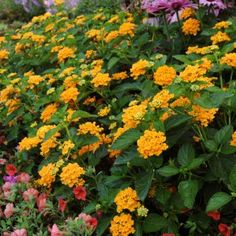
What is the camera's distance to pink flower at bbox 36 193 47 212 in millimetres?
2100

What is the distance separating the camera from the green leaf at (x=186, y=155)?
70.2 inches

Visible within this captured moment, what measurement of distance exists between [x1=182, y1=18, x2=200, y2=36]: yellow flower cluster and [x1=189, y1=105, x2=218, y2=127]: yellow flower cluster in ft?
3.32

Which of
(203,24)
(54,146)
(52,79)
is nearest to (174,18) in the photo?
(203,24)

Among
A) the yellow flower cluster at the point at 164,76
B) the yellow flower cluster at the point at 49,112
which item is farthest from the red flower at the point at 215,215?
the yellow flower cluster at the point at 49,112

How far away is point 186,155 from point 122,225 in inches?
13.8

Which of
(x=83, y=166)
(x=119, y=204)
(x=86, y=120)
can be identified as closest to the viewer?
(x=119, y=204)

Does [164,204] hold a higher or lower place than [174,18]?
lower

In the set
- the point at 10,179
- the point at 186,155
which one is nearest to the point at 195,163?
the point at 186,155

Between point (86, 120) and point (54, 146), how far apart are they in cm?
30

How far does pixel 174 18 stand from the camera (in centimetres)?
322

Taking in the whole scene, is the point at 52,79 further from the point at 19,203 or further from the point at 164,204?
Result: the point at 164,204

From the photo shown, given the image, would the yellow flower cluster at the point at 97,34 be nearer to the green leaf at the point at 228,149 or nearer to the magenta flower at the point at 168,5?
the magenta flower at the point at 168,5

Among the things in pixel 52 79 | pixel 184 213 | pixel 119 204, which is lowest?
pixel 184 213

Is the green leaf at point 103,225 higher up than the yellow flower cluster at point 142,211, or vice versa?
the yellow flower cluster at point 142,211
